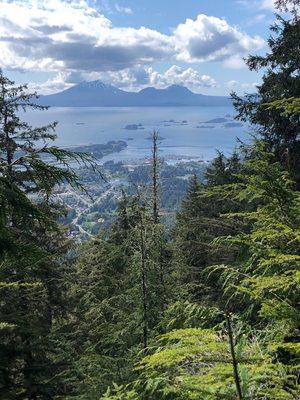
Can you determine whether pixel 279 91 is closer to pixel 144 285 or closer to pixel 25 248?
pixel 144 285

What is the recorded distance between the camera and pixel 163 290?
39.0 feet

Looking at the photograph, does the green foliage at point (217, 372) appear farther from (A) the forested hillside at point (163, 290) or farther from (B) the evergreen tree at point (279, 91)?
(B) the evergreen tree at point (279, 91)

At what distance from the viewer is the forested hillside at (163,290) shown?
3.00m

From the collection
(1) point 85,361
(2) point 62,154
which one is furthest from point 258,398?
(1) point 85,361

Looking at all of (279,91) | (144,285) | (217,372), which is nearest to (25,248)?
(217,372)

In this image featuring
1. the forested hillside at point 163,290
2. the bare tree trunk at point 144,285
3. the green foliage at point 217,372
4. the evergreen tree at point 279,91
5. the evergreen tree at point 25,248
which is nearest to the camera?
the green foliage at point 217,372

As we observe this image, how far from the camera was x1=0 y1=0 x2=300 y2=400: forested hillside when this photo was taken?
300cm

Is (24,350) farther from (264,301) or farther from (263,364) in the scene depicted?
(263,364)

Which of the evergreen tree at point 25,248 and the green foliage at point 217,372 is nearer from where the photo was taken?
the green foliage at point 217,372

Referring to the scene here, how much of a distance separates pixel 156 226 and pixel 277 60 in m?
7.38

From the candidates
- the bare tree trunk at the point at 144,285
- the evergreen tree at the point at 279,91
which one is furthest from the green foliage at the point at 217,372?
the evergreen tree at the point at 279,91

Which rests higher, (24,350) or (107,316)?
(107,316)

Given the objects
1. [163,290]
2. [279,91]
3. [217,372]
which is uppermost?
[279,91]

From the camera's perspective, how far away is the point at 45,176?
5246 millimetres
